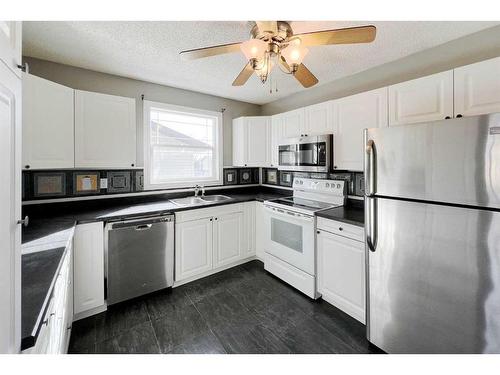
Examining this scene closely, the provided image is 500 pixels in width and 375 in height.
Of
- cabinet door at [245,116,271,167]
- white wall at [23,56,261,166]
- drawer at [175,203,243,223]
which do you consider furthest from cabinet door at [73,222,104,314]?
cabinet door at [245,116,271,167]

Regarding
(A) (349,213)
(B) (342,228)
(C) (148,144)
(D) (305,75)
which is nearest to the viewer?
(D) (305,75)

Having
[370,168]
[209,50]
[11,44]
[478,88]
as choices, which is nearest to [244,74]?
[209,50]

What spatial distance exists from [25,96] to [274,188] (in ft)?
9.77

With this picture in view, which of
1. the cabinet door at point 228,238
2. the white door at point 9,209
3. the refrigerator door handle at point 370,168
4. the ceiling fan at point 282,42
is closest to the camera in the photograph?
the white door at point 9,209

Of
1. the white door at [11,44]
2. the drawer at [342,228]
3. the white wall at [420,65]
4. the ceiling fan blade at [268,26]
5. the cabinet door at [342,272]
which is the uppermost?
the white wall at [420,65]

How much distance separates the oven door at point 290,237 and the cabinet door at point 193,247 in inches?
28.9

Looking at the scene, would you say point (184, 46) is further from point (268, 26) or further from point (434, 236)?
point (434, 236)

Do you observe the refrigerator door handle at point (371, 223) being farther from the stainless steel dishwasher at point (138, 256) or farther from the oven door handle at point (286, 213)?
the stainless steel dishwasher at point (138, 256)

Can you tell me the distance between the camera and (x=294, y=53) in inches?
54.1

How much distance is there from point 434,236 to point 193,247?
2.22 meters

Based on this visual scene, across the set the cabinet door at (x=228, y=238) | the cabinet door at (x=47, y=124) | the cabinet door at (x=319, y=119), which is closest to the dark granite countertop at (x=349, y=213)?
the cabinet door at (x=319, y=119)

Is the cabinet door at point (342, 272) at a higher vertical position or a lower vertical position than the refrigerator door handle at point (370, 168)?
lower

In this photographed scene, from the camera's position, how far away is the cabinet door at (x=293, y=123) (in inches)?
114
